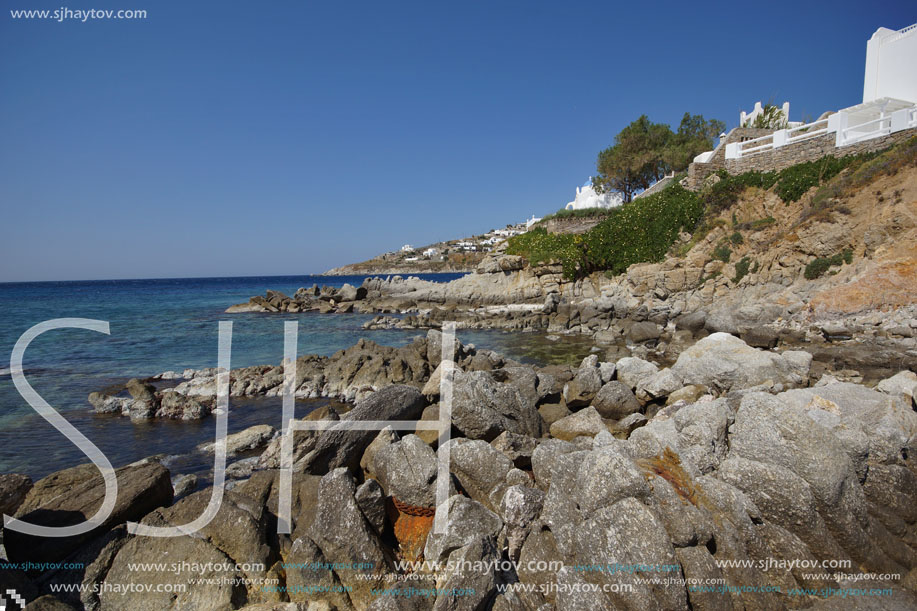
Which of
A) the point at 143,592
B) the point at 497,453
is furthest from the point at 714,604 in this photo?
the point at 143,592

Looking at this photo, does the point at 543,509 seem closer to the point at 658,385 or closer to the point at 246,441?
the point at 658,385

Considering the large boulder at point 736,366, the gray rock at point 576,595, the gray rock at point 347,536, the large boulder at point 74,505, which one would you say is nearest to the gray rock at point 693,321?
the large boulder at point 736,366

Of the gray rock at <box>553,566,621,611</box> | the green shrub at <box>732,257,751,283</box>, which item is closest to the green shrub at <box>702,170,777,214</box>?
the green shrub at <box>732,257,751,283</box>

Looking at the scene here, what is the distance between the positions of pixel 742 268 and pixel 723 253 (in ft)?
5.65

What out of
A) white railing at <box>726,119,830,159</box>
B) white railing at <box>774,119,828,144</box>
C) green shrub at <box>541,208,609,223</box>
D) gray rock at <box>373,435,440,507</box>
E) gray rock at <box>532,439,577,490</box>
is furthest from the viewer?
green shrub at <box>541,208,609,223</box>

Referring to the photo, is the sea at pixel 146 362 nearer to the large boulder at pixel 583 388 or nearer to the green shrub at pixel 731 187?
the large boulder at pixel 583 388

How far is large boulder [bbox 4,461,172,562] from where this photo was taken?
4.19m

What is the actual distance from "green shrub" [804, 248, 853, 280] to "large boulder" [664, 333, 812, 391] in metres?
12.3

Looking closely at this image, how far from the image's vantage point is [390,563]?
445cm

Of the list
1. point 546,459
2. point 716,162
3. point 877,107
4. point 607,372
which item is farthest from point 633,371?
point 716,162

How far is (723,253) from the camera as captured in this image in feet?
77.3

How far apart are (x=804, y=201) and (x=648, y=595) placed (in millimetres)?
25891

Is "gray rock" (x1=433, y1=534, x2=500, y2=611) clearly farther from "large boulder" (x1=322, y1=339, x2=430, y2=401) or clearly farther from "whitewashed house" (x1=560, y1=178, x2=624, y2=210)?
"whitewashed house" (x1=560, y1=178, x2=624, y2=210)

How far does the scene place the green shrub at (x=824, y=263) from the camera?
60.0ft
